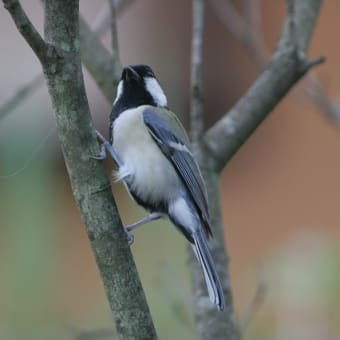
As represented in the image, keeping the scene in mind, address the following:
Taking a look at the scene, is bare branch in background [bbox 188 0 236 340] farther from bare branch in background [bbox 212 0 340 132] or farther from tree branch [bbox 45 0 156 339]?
tree branch [bbox 45 0 156 339]

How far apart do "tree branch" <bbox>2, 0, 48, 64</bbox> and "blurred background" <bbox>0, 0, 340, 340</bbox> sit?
130cm

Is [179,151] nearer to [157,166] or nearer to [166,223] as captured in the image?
[157,166]

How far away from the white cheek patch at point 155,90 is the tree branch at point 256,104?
220mm

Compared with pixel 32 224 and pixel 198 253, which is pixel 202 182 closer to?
pixel 198 253

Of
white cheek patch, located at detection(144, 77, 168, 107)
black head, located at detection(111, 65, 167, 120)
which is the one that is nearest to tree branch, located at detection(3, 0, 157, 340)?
black head, located at detection(111, 65, 167, 120)

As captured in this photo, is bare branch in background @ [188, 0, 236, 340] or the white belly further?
the white belly

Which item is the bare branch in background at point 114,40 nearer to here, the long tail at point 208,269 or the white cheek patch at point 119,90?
the white cheek patch at point 119,90

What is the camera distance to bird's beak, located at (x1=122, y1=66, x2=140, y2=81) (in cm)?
239

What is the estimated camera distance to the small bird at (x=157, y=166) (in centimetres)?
226

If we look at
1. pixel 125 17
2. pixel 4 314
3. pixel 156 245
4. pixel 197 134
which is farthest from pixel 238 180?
pixel 197 134

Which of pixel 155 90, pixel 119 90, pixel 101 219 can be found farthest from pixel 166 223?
pixel 101 219

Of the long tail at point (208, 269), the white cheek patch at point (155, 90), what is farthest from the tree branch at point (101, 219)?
the white cheek patch at point (155, 90)

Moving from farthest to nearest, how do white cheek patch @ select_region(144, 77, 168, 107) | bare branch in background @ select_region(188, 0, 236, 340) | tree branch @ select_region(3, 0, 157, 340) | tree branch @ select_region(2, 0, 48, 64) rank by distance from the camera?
white cheek patch @ select_region(144, 77, 168, 107) < bare branch in background @ select_region(188, 0, 236, 340) < tree branch @ select_region(3, 0, 157, 340) < tree branch @ select_region(2, 0, 48, 64)

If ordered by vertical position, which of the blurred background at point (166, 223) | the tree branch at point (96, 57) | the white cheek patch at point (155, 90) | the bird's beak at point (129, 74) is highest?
the tree branch at point (96, 57)
